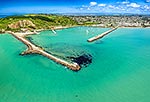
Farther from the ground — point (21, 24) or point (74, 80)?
point (74, 80)

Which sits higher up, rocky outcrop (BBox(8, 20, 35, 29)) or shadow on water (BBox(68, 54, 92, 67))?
shadow on water (BBox(68, 54, 92, 67))

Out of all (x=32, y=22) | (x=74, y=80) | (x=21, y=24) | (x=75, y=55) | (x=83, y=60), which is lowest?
(x=32, y=22)

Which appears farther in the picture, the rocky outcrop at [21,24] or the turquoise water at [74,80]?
the rocky outcrop at [21,24]

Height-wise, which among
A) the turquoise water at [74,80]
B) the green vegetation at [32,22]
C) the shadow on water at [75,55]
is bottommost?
the green vegetation at [32,22]

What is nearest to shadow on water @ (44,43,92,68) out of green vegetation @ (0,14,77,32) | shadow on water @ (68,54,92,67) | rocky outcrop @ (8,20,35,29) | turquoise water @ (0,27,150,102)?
shadow on water @ (68,54,92,67)

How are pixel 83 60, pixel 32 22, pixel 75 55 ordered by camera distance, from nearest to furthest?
pixel 83 60 → pixel 75 55 → pixel 32 22

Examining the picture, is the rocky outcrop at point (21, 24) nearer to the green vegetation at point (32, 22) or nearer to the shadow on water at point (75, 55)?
the green vegetation at point (32, 22)

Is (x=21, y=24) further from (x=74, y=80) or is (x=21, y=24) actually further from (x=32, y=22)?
(x=74, y=80)

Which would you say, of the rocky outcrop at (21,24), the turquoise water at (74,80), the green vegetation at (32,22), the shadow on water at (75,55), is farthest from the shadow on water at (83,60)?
the rocky outcrop at (21,24)

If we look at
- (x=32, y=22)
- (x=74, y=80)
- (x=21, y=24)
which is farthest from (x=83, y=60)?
(x=32, y=22)

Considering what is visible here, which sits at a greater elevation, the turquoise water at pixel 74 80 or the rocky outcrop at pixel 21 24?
the turquoise water at pixel 74 80

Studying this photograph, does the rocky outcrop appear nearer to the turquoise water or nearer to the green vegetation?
the green vegetation
